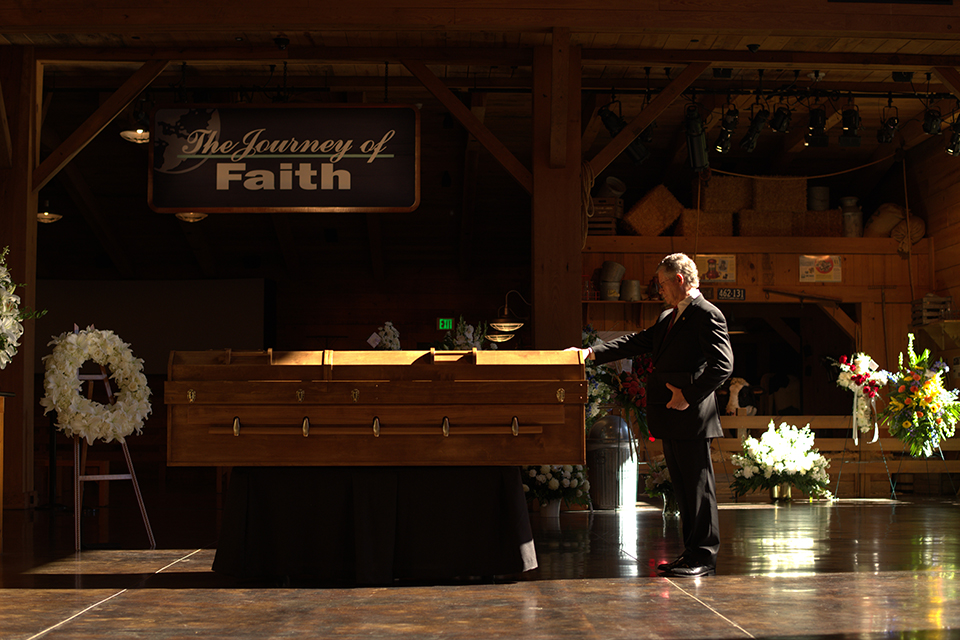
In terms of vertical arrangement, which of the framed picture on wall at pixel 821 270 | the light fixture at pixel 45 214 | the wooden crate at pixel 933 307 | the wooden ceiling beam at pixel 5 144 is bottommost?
the wooden crate at pixel 933 307

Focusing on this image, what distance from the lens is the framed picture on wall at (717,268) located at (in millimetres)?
10867

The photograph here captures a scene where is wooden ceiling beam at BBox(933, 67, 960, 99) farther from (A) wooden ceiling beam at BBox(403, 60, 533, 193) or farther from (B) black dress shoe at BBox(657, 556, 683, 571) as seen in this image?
(B) black dress shoe at BBox(657, 556, 683, 571)

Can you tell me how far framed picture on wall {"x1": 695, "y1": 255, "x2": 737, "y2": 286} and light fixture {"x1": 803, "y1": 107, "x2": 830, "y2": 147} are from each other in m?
2.34

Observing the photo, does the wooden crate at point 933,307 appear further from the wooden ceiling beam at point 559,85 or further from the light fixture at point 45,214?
the light fixture at point 45,214

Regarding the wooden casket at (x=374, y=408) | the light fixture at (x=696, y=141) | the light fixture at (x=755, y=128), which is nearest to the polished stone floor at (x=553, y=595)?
the wooden casket at (x=374, y=408)

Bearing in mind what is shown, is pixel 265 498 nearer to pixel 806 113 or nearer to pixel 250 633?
pixel 250 633

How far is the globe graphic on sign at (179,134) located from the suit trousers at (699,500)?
373cm

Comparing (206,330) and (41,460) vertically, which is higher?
(206,330)

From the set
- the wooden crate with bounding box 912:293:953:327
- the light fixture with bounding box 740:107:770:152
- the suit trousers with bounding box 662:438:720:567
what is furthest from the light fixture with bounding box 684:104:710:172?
the suit trousers with bounding box 662:438:720:567

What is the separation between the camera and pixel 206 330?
502 inches

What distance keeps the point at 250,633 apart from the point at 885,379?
6.59 metres

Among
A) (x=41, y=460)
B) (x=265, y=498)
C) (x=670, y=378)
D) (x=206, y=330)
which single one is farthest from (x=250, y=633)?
(x=206, y=330)

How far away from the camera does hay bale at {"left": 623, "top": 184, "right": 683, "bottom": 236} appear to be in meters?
11.0

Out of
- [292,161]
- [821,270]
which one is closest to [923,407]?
[821,270]
